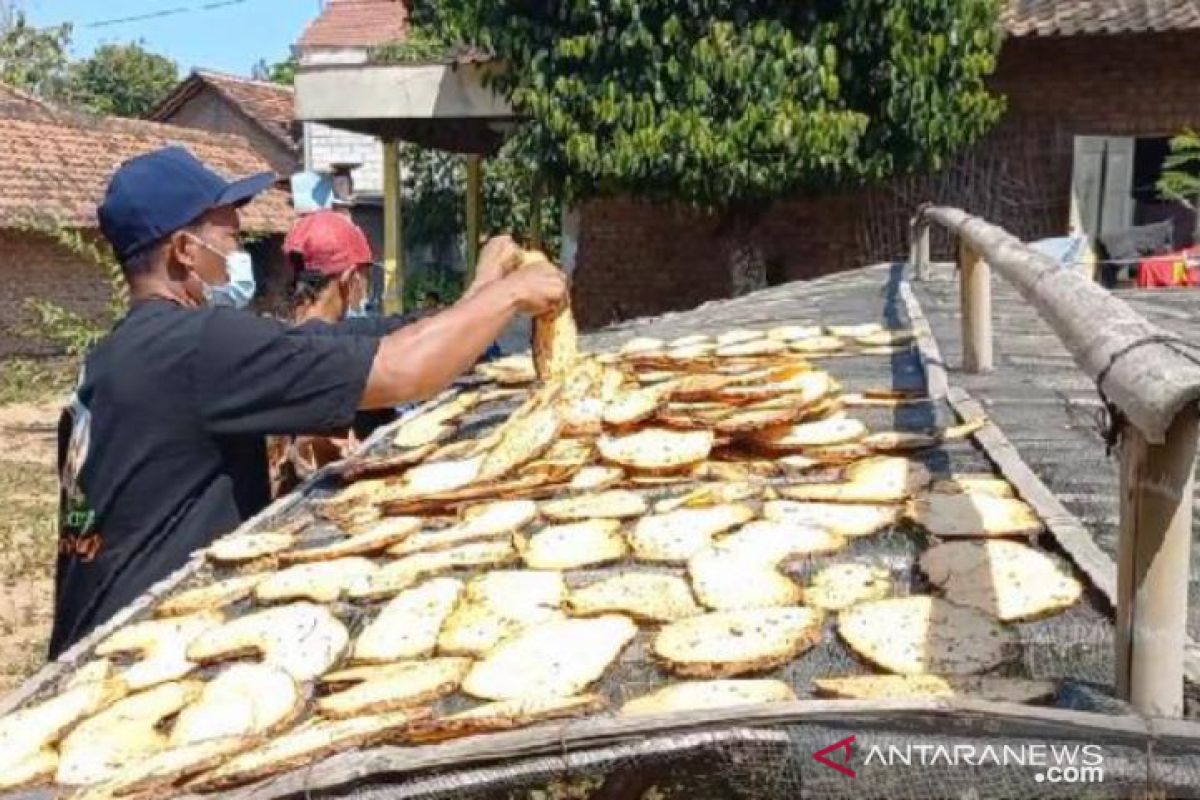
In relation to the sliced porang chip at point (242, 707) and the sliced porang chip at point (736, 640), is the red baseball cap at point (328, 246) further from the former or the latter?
the sliced porang chip at point (736, 640)

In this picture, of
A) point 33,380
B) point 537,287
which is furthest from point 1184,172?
point 33,380

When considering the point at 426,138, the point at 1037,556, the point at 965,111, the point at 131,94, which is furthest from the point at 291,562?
the point at 131,94

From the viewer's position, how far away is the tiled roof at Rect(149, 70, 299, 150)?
24672mm

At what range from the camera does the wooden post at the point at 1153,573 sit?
1095 millimetres

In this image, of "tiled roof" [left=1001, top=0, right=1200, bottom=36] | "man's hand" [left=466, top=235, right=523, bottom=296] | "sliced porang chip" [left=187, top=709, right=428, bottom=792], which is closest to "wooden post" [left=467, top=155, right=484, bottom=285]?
"tiled roof" [left=1001, top=0, right=1200, bottom=36]

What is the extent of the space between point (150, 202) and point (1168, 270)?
7.49m

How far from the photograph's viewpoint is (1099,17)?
9.38m

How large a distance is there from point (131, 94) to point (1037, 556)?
1392 inches

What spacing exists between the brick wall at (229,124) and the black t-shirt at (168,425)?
73.7 ft

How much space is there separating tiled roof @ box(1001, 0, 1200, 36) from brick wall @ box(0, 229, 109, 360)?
10.9 m

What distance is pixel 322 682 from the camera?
5.11ft

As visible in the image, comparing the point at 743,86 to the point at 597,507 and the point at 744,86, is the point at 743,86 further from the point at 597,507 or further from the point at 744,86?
the point at 597,507

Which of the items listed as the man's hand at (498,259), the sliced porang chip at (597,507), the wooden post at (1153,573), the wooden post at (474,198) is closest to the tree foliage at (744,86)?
the wooden post at (474,198)

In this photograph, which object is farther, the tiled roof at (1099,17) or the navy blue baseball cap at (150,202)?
the tiled roof at (1099,17)
